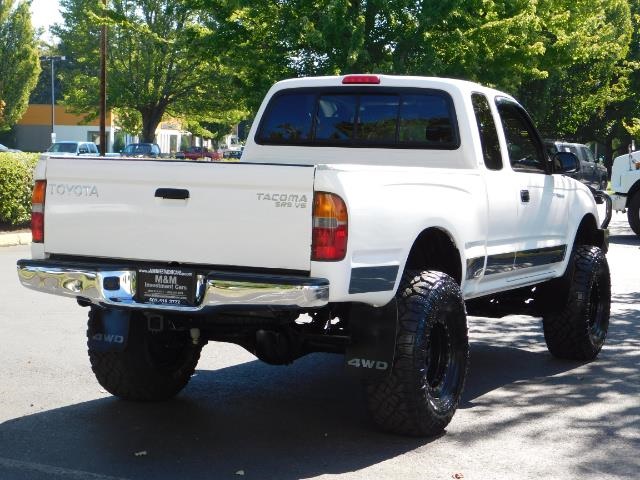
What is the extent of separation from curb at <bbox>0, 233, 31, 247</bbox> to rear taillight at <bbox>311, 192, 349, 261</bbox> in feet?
46.1

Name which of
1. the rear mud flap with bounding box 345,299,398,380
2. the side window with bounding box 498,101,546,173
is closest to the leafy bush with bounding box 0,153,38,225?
the side window with bounding box 498,101,546,173

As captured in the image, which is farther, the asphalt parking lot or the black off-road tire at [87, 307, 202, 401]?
the black off-road tire at [87, 307, 202, 401]

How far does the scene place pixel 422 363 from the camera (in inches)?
227

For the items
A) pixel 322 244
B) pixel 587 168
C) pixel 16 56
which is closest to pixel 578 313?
pixel 322 244

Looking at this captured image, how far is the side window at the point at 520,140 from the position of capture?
7.56 m

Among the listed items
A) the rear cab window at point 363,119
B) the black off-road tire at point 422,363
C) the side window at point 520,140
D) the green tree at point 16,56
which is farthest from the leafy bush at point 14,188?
the green tree at point 16,56

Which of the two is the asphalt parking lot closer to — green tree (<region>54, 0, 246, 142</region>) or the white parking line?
the white parking line

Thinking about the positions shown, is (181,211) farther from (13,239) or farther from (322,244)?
(13,239)

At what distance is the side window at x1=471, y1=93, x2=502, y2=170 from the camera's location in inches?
281

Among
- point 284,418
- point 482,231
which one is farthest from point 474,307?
point 284,418

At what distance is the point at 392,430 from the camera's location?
5.91 meters

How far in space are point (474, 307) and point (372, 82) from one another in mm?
1899

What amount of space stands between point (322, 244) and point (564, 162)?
135 inches

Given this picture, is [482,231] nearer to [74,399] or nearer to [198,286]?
[198,286]
